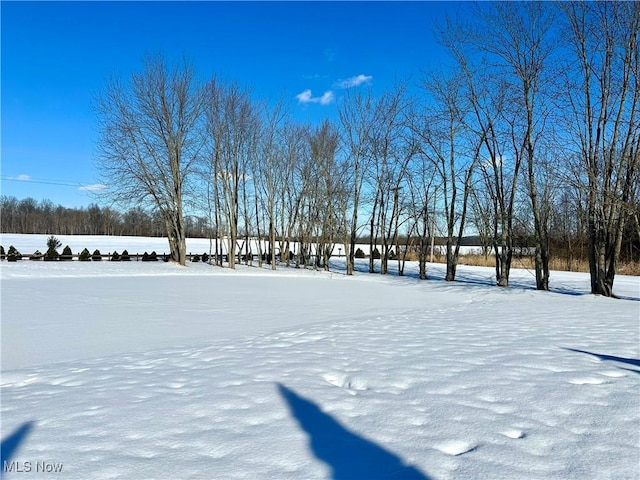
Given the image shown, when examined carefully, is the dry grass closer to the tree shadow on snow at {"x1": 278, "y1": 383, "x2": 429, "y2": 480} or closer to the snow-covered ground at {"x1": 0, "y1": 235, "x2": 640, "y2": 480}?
the snow-covered ground at {"x1": 0, "y1": 235, "x2": 640, "y2": 480}

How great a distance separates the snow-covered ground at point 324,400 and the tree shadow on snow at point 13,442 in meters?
0.01

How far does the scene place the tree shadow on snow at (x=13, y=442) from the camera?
2412mm

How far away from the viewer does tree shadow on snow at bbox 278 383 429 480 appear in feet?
7.17

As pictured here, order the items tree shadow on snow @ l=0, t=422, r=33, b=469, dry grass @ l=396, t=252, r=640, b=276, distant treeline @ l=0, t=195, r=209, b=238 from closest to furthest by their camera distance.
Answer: tree shadow on snow @ l=0, t=422, r=33, b=469 < dry grass @ l=396, t=252, r=640, b=276 < distant treeline @ l=0, t=195, r=209, b=238

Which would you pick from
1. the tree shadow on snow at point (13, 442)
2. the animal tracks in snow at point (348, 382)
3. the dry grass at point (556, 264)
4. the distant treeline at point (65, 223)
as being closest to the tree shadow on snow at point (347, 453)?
the animal tracks in snow at point (348, 382)

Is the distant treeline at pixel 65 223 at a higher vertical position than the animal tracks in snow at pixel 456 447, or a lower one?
higher

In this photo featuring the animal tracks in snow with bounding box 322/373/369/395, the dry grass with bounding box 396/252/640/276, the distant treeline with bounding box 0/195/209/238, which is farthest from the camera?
the distant treeline with bounding box 0/195/209/238

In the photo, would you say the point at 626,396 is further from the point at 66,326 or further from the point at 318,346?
the point at 66,326

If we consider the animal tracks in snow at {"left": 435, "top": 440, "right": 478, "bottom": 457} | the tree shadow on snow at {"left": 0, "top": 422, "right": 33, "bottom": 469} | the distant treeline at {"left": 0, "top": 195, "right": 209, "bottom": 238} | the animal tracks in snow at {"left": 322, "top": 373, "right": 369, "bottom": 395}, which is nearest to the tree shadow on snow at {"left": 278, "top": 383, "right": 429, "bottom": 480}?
the animal tracks in snow at {"left": 435, "top": 440, "right": 478, "bottom": 457}

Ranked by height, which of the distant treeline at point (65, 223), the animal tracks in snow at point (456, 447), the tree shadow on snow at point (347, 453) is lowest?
the tree shadow on snow at point (347, 453)

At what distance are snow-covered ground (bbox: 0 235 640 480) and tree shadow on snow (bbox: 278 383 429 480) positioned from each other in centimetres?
1

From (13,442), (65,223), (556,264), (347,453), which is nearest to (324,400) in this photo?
(347,453)

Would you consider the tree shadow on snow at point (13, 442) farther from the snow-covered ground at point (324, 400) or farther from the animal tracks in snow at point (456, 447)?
the animal tracks in snow at point (456, 447)

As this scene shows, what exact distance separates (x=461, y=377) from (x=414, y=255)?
40688mm
